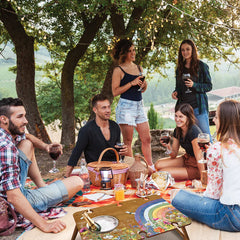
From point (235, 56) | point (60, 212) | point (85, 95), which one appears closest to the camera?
point (60, 212)

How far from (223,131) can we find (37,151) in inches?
210

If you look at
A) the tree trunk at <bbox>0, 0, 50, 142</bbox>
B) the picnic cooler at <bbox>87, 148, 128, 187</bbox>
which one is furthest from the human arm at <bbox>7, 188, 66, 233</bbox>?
the tree trunk at <bbox>0, 0, 50, 142</bbox>

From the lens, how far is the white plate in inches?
70.1

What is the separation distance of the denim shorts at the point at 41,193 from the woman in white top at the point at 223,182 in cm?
116

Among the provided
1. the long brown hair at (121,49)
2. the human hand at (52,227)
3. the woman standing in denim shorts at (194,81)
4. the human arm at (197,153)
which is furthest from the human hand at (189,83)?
the human hand at (52,227)

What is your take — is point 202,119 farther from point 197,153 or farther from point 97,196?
point 97,196

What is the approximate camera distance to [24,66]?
6215 millimetres

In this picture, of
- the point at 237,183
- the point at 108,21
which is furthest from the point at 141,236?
the point at 108,21

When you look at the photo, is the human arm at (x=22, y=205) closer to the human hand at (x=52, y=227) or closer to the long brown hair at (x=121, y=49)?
the human hand at (x=52, y=227)

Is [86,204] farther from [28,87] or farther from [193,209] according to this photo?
[28,87]

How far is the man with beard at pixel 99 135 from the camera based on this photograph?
3379mm

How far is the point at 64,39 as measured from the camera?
6547 millimetres

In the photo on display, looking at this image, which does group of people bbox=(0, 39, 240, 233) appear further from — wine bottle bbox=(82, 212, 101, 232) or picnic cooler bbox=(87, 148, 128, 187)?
wine bottle bbox=(82, 212, 101, 232)

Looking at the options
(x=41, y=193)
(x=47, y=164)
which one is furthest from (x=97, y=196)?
(x=47, y=164)
